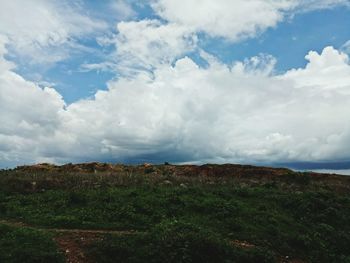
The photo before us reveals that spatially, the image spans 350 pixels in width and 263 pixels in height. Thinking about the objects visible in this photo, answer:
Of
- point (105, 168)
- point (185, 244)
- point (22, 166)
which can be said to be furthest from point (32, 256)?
point (22, 166)

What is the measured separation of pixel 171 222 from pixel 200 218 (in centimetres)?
324

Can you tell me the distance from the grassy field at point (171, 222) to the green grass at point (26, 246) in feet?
0.11

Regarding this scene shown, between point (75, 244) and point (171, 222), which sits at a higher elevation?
point (171, 222)

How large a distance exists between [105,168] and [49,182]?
67.9 ft

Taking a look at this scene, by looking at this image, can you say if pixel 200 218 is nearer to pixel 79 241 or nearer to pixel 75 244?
pixel 79 241

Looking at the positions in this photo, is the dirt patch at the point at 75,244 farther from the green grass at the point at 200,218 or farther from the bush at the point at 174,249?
the green grass at the point at 200,218

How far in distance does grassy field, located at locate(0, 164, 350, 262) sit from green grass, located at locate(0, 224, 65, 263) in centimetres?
3

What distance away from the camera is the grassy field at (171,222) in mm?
13953

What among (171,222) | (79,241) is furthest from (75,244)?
(171,222)

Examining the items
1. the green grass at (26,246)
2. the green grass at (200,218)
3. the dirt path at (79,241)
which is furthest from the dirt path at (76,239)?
the green grass at (200,218)

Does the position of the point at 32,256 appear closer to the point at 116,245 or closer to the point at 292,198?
the point at 116,245

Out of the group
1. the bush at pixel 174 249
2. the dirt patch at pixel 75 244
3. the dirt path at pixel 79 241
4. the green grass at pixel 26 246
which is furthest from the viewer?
the bush at pixel 174 249

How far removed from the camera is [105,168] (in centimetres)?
4706

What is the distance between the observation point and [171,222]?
16.2m
